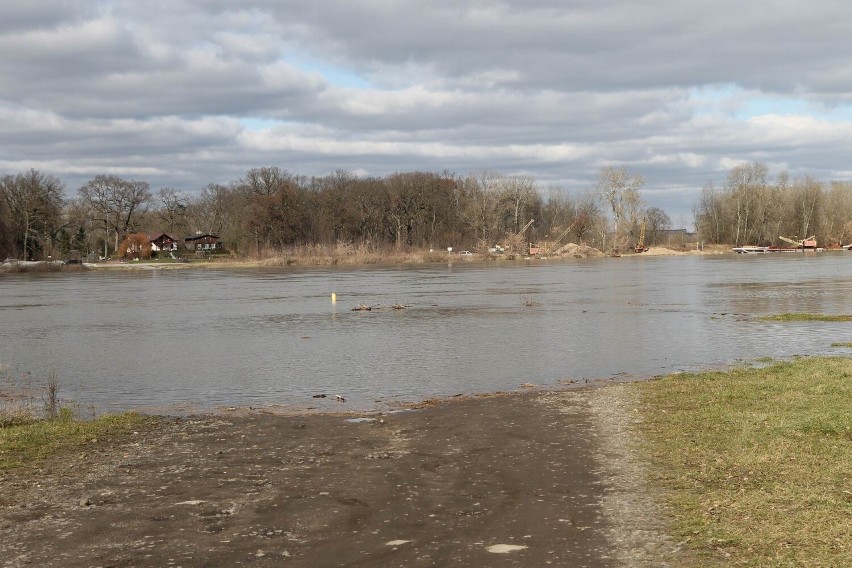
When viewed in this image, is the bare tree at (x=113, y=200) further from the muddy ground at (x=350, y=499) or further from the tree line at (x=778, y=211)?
the muddy ground at (x=350, y=499)

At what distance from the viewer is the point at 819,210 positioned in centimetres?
13988

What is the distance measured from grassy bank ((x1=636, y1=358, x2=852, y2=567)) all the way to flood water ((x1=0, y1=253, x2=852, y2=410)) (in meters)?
5.39

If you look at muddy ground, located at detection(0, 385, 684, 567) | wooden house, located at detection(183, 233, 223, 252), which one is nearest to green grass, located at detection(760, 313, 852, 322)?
muddy ground, located at detection(0, 385, 684, 567)

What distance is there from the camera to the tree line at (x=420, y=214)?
124000 mm

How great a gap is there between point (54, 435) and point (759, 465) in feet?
35.0

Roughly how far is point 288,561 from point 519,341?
20.1 m

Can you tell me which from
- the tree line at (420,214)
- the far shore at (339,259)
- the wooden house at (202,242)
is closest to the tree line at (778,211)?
the tree line at (420,214)

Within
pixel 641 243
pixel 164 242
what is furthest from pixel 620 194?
pixel 164 242

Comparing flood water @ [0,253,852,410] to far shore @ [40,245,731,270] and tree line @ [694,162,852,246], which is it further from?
tree line @ [694,162,852,246]

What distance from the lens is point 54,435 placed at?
13.1 metres

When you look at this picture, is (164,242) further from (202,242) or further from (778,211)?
(778,211)

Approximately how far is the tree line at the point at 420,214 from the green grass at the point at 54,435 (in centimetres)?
10498

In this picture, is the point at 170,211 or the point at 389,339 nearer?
the point at 389,339

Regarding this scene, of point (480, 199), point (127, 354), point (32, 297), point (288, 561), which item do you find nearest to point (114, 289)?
point (32, 297)
